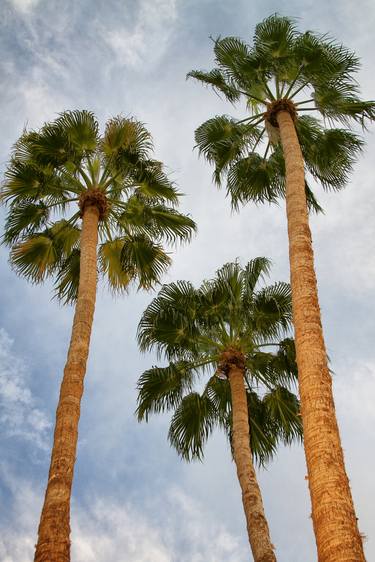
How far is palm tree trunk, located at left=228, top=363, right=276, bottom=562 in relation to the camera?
435 inches

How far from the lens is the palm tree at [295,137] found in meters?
7.98

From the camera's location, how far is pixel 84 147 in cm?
1399

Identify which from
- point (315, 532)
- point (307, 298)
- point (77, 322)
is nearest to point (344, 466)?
point (315, 532)

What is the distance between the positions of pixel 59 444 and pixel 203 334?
20.7ft

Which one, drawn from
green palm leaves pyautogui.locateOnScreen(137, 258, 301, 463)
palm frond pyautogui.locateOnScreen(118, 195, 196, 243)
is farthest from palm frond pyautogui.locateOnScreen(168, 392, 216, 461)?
palm frond pyautogui.locateOnScreen(118, 195, 196, 243)

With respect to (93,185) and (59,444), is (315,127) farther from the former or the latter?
(59,444)

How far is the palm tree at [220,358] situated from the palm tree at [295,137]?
89.9 inches

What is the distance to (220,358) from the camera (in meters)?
14.2

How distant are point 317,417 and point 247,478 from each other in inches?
230

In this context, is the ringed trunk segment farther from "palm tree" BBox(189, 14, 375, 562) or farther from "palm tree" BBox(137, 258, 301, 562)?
"palm tree" BBox(189, 14, 375, 562)

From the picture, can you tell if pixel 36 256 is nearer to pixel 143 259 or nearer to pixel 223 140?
pixel 143 259

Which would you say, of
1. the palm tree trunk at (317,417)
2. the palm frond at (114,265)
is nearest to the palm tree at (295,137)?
the palm tree trunk at (317,417)

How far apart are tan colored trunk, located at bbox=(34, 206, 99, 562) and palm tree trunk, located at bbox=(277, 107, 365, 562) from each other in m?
3.04

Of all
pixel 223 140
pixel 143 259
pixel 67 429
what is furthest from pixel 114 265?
pixel 67 429
